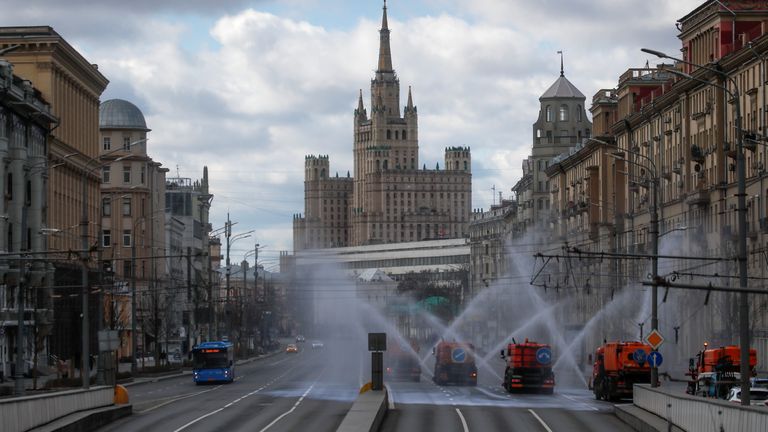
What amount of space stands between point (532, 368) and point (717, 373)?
16668 millimetres

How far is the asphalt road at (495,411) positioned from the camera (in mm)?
48188

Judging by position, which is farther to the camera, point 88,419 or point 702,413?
point 88,419

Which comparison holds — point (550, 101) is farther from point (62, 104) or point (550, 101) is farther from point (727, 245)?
point (727, 245)

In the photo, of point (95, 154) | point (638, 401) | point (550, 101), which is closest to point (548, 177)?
point (550, 101)

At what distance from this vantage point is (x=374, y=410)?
156 feet

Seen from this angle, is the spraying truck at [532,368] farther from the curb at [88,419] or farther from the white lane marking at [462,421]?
the curb at [88,419]

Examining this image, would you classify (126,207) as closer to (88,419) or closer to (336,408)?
(336,408)

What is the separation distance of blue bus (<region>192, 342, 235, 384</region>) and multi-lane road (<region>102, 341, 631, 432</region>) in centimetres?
112

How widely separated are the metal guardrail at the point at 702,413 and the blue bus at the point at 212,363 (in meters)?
41.7

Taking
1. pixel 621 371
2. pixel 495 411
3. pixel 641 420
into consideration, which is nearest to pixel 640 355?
pixel 621 371

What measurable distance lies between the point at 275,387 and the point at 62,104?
41617mm

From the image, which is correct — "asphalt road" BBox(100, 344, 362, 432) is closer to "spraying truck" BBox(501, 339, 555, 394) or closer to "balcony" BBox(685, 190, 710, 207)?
"spraying truck" BBox(501, 339, 555, 394)

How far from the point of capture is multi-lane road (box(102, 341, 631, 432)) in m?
48.3

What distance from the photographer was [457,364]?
83000 mm
